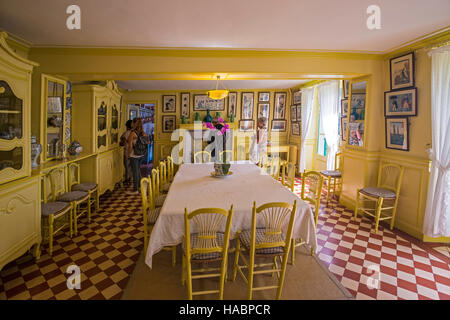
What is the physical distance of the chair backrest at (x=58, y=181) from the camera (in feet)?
11.0

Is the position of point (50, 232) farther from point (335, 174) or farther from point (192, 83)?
point (335, 174)

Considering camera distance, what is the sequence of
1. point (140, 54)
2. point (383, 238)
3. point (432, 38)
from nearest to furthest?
1. point (432, 38)
2. point (383, 238)
3. point (140, 54)

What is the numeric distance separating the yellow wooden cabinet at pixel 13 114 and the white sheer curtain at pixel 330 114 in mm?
5362

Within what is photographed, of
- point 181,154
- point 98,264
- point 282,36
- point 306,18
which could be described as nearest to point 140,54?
point 282,36

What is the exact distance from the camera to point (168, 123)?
728 centimetres

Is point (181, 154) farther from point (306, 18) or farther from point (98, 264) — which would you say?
point (306, 18)

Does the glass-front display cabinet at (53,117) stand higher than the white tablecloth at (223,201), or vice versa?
the glass-front display cabinet at (53,117)

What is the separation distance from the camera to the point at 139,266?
8.46 feet

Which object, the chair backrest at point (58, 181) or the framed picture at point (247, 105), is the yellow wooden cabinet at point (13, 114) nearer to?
the chair backrest at point (58, 181)

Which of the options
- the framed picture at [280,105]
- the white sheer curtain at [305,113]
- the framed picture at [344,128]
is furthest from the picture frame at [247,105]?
the framed picture at [344,128]

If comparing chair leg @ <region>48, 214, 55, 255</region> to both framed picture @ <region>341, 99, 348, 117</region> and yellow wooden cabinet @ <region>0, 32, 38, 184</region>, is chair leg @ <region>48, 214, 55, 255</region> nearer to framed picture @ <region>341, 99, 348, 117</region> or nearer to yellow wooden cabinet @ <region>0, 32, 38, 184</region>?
yellow wooden cabinet @ <region>0, 32, 38, 184</region>

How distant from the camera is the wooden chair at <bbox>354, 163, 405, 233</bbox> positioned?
11.5 ft

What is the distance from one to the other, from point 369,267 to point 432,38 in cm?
294

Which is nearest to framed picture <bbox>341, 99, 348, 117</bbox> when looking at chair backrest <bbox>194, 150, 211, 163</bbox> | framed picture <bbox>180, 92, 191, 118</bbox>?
chair backrest <bbox>194, 150, 211, 163</bbox>
